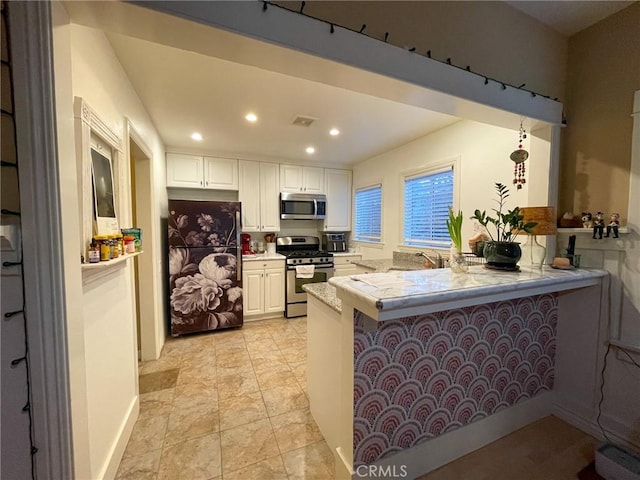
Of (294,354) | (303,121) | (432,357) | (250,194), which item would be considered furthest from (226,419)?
(250,194)

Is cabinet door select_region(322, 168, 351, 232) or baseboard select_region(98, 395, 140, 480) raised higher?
cabinet door select_region(322, 168, 351, 232)

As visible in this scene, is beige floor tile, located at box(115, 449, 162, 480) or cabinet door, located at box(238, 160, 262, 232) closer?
beige floor tile, located at box(115, 449, 162, 480)

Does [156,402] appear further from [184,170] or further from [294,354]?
[184,170]

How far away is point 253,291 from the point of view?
12.1ft

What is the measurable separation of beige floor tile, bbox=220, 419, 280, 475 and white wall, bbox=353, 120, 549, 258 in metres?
2.40

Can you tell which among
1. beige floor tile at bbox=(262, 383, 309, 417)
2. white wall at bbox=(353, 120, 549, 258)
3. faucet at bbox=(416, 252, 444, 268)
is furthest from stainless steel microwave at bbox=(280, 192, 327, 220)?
beige floor tile at bbox=(262, 383, 309, 417)

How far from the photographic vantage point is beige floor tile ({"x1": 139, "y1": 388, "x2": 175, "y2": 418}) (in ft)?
6.24

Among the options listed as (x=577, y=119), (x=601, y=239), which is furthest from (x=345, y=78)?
(x=601, y=239)

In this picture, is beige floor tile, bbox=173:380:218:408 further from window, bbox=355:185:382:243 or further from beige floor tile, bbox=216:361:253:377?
window, bbox=355:185:382:243

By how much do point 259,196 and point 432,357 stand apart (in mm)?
3286

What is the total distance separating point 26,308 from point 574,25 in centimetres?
322

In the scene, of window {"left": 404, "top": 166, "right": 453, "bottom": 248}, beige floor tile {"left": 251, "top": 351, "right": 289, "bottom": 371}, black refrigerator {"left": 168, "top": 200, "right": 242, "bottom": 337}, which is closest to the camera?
beige floor tile {"left": 251, "top": 351, "right": 289, "bottom": 371}

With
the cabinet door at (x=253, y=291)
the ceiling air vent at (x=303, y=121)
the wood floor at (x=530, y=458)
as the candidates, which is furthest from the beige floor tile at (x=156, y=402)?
the ceiling air vent at (x=303, y=121)

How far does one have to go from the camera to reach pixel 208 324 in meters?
3.25
